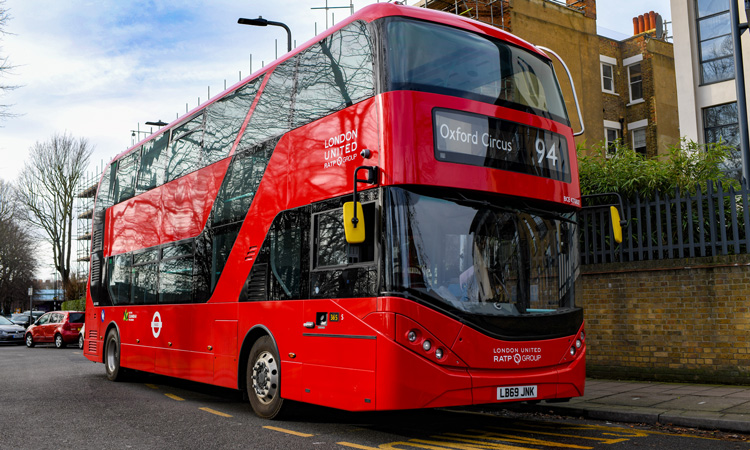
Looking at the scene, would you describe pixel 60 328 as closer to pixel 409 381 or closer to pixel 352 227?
pixel 352 227

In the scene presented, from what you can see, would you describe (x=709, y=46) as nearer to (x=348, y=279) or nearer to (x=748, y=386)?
(x=748, y=386)

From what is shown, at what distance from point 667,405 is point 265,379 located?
488 centimetres

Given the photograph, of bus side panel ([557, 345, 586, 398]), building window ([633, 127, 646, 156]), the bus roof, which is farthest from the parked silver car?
bus side panel ([557, 345, 586, 398])

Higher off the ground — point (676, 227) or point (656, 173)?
point (656, 173)

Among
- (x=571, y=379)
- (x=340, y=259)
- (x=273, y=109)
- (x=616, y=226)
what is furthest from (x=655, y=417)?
(x=273, y=109)

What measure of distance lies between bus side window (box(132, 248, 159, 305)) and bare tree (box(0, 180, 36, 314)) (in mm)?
42206

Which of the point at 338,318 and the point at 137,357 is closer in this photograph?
the point at 338,318

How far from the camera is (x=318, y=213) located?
7.53 meters

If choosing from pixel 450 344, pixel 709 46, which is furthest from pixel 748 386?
pixel 709 46

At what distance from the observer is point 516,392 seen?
6.79m

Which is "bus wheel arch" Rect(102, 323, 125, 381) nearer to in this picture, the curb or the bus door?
the bus door

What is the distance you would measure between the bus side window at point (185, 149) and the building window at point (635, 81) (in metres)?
24.7

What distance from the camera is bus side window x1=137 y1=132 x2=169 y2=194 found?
39.8 feet

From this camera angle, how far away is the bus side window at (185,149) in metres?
10.8
